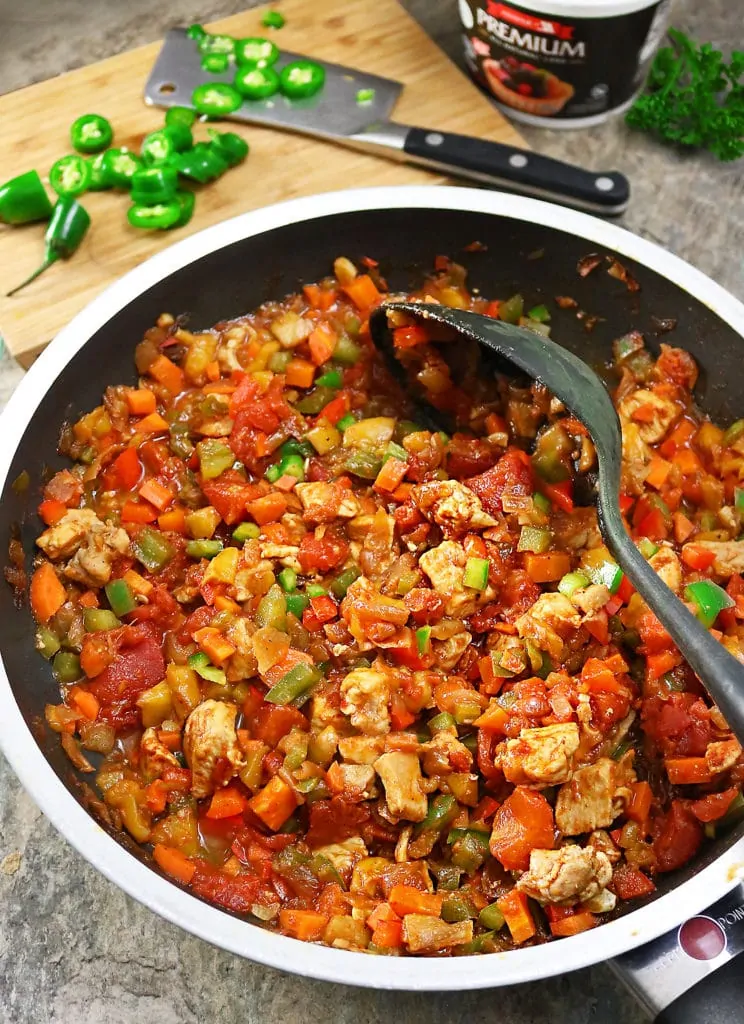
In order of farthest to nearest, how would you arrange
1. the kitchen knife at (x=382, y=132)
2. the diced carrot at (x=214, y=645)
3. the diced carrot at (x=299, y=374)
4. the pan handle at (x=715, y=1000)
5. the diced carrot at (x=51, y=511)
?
the kitchen knife at (x=382, y=132) < the diced carrot at (x=299, y=374) < the diced carrot at (x=51, y=511) < the diced carrot at (x=214, y=645) < the pan handle at (x=715, y=1000)

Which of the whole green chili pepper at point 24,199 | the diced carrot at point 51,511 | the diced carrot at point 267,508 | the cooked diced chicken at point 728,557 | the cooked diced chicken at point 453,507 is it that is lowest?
the cooked diced chicken at point 728,557

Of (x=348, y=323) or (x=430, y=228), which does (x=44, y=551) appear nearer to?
(x=348, y=323)

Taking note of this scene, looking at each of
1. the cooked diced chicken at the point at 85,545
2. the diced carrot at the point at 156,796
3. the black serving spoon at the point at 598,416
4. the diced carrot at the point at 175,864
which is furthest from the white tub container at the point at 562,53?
the diced carrot at the point at 175,864

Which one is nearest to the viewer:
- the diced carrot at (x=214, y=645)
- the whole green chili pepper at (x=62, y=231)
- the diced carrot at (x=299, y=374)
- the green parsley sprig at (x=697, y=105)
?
the diced carrot at (x=214, y=645)

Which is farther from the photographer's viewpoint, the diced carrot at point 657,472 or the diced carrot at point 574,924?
the diced carrot at point 657,472

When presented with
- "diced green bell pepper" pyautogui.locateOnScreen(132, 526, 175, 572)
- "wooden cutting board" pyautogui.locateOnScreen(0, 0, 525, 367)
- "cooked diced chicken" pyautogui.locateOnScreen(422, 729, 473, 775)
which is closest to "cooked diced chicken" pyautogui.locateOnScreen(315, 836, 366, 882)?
"cooked diced chicken" pyautogui.locateOnScreen(422, 729, 473, 775)

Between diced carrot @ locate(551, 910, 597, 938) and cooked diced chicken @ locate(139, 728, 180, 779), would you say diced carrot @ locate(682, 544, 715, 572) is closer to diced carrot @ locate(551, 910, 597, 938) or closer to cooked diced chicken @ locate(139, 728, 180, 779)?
diced carrot @ locate(551, 910, 597, 938)

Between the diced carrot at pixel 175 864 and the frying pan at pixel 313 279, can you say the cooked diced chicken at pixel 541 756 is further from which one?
the diced carrot at pixel 175 864

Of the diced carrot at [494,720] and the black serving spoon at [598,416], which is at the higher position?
the black serving spoon at [598,416]
